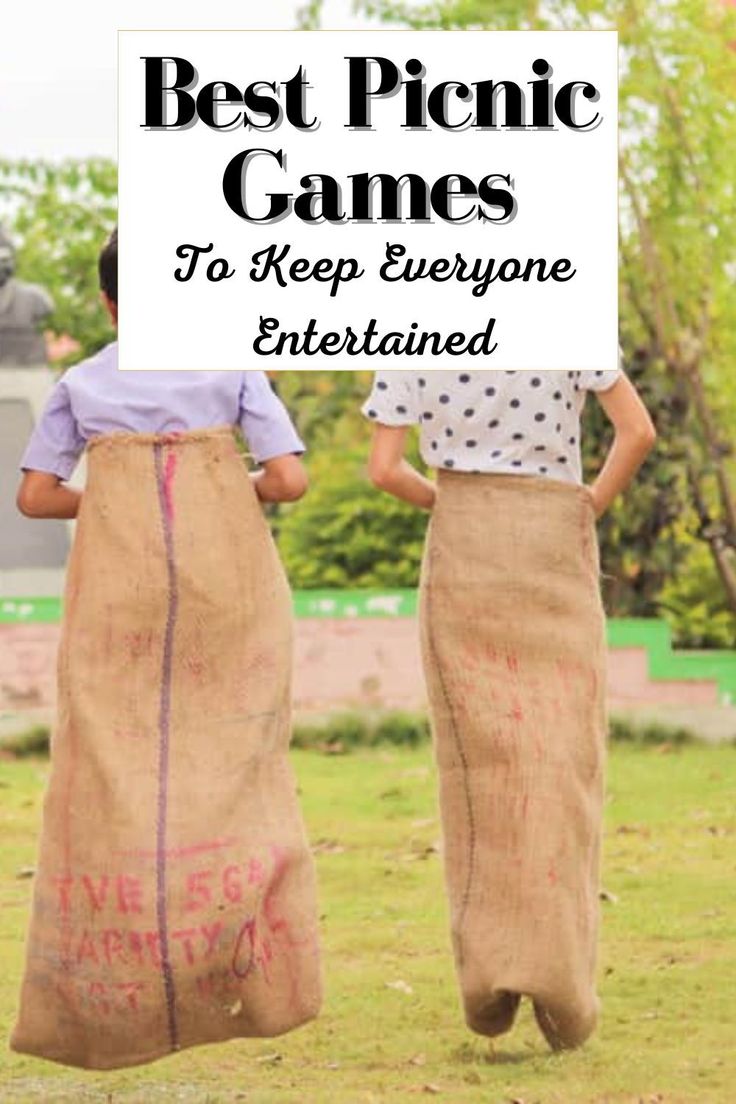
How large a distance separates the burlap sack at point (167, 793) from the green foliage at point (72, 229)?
42.8 feet

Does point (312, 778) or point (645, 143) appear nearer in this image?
point (312, 778)

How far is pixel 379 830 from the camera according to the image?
37.8ft

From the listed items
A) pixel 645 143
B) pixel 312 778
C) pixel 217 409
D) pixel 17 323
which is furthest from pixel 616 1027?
pixel 17 323

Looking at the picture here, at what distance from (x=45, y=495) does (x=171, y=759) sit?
0.67 m

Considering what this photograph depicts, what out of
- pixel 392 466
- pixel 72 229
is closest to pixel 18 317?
pixel 72 229

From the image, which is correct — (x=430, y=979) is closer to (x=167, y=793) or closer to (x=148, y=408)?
(x=167, y=793)

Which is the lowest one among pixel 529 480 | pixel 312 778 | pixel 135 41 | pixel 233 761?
pixel 312 778

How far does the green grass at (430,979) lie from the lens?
254 inches

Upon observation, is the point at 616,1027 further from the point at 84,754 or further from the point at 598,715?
the point at 84,754

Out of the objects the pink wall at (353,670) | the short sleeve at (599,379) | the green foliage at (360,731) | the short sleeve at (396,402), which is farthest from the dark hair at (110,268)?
the pink wall at (353,670)

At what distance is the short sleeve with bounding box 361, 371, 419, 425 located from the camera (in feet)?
21.5

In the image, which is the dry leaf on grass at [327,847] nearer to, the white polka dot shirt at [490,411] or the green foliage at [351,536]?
the white polka dot shirt at [490,411]

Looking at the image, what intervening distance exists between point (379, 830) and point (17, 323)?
671 centimetres

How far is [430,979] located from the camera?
26.3ft
